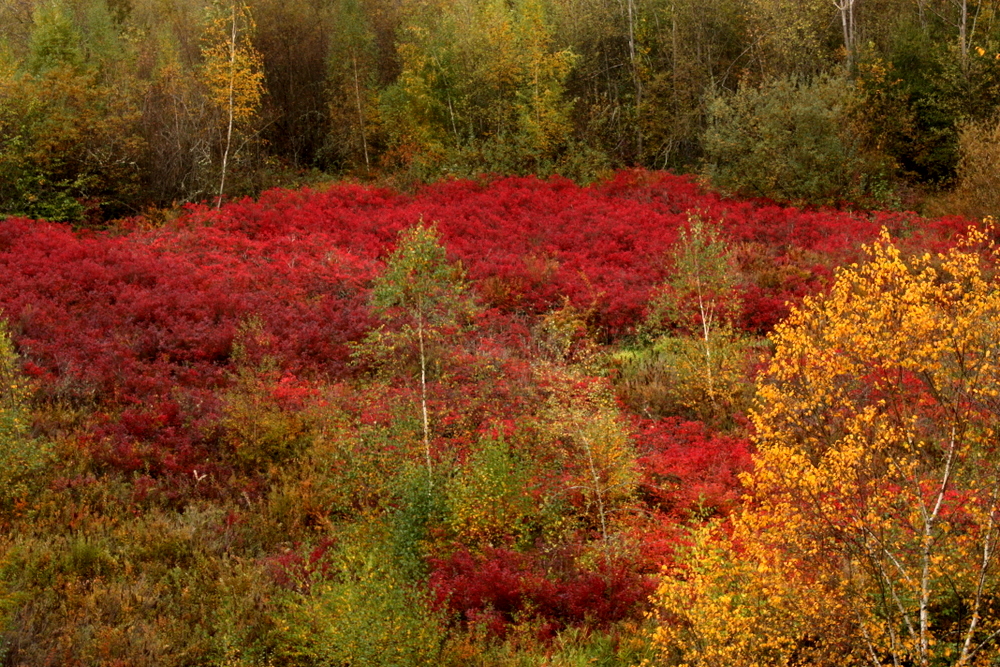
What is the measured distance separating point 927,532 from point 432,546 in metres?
6.19

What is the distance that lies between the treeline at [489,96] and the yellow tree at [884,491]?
1993 cm

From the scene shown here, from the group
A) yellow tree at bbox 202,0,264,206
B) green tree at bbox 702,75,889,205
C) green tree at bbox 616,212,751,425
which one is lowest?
green tree at bbox 616,212,751,425

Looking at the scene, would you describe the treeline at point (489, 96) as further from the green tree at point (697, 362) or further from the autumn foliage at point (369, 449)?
the green tree at point (697, 362)

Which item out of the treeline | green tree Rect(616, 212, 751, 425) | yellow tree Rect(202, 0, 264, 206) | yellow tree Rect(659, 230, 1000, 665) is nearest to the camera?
yellow tree Rect(659, 230, 1000, 665)

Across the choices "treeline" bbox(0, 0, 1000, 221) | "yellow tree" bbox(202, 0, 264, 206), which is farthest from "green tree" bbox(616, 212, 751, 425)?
"yellow tree" bbox(202, 0, 264, 206)

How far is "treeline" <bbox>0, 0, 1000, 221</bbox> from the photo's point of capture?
26.5 meters

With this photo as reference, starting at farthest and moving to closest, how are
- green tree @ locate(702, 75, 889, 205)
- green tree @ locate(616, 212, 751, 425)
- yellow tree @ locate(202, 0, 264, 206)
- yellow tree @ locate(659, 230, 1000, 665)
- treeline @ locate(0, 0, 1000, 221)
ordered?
yellow tree @ locate(202, 0, 264, 206)
green tree @ locate(702, 75, 889, 205)
treeline @ locate(0, 0, 1000, 221)
green tree @ locate(616, 212, 751, 425)
yellow tree @ locate(659, 230, 1000, 665)

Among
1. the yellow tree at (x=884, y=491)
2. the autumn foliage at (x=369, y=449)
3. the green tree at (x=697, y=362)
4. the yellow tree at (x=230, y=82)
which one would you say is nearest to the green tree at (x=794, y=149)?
the autumn foliage at (x=369, y=449)

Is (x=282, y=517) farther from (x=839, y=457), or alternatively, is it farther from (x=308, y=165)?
(x=308, y=165)

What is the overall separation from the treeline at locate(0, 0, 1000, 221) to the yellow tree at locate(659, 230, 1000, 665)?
1993cm

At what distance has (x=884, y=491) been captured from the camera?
742cm

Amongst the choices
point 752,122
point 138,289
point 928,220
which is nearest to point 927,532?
point 138,289

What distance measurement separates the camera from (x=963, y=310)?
23.1 feet

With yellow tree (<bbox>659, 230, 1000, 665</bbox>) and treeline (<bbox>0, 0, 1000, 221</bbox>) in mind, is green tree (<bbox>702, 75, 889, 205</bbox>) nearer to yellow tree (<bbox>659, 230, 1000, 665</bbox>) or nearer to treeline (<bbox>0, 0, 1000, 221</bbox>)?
treeline (<bbox>0, 0, 1000, 221</bbox>)
